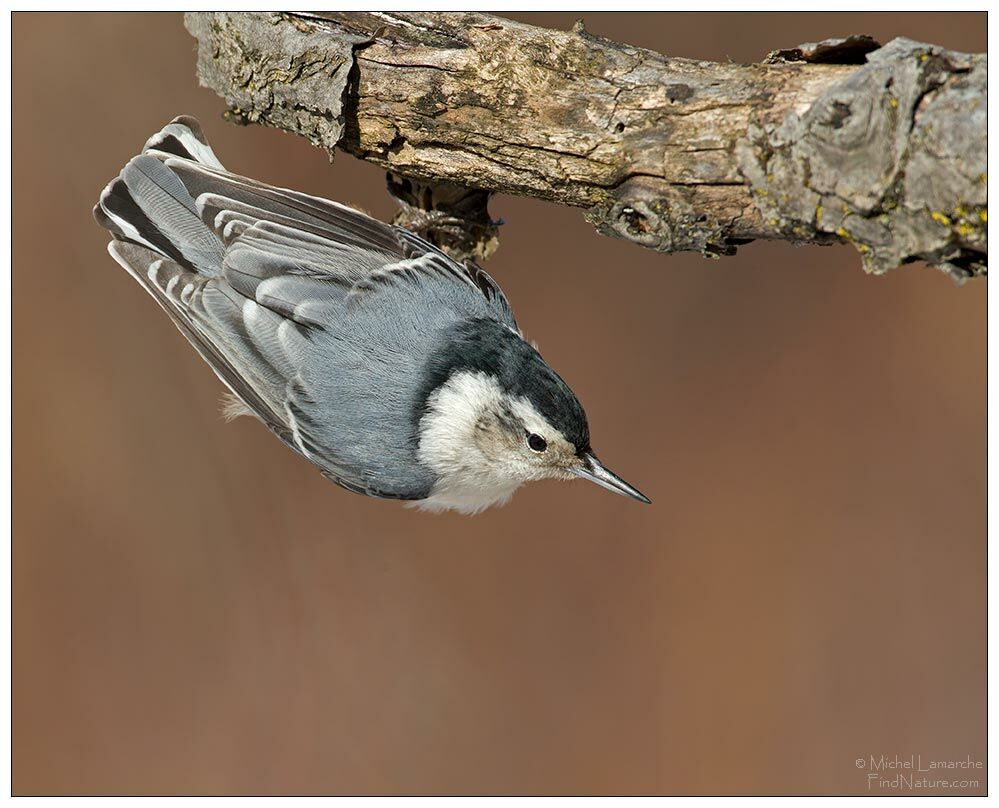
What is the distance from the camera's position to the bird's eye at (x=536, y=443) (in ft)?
4.80

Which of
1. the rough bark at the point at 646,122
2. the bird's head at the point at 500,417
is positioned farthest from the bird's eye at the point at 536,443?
the rough bark at the point at 646,122

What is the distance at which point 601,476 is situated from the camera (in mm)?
1510

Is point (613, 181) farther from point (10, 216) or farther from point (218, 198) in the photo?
point (10, 216)

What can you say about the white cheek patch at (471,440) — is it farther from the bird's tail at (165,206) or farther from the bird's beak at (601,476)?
the bird's tail at (165,206)

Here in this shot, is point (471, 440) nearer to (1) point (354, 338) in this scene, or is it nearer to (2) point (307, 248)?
(1) point (354, 338)

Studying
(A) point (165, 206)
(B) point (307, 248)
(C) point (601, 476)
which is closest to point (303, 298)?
(B) point (307, 248)

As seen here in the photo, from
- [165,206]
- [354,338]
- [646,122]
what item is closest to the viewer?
[646,122]

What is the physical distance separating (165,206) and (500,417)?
673 millimetres

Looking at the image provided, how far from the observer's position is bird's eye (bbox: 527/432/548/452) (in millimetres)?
1463

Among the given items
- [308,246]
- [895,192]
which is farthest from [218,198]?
[895,192]

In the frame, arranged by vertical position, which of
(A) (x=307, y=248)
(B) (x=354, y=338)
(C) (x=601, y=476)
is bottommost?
(C) (x=601, y=476)

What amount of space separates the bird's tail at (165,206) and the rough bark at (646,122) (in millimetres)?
158

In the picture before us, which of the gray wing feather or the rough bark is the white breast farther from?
the rough bark

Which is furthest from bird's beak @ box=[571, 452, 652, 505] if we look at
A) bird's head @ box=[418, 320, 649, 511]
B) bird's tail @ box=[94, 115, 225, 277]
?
bird's tail @ box=[94, 115, 225, 277]
